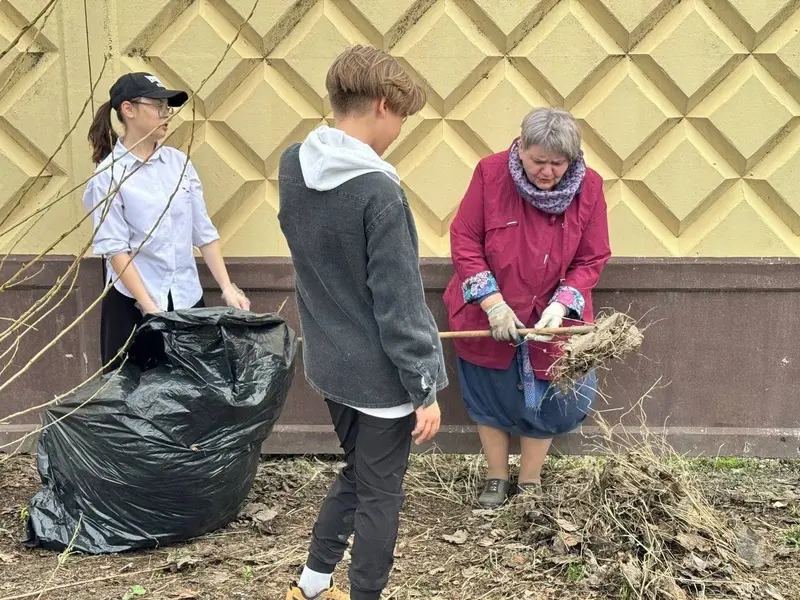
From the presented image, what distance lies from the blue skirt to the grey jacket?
117 centimetres

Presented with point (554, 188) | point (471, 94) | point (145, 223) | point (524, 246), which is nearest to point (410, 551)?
point (524, 246)

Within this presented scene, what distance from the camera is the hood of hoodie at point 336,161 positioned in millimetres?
2225

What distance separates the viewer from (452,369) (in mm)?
4125

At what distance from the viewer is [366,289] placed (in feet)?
7.66

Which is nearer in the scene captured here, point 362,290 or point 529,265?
point 362,290

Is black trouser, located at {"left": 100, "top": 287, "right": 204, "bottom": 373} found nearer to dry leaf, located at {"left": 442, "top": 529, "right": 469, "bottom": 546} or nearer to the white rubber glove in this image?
the white rubber glove

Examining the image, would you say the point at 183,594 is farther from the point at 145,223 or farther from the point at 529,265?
the point at 529,265

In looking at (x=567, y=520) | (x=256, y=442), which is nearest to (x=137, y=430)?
(x=256, y=442)

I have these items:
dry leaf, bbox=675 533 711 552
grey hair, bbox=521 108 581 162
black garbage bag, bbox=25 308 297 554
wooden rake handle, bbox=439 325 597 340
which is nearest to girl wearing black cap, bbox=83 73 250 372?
black garbage bag, bbox=25 308 297 554

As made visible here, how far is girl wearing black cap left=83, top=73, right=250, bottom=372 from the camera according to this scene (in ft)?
10.8

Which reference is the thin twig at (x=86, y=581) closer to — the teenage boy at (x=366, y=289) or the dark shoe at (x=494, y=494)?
the teenage boy at (x=366, y=289)

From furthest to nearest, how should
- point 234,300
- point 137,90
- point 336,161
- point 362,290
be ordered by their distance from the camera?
point 234,300 → point 137,90 → point 362,290 → point 336,161

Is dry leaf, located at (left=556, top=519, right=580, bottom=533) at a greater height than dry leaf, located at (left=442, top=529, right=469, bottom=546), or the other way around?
dry leaf, located at (left=556, top=519, right=580, bottom=533)

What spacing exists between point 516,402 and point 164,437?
1.52m
